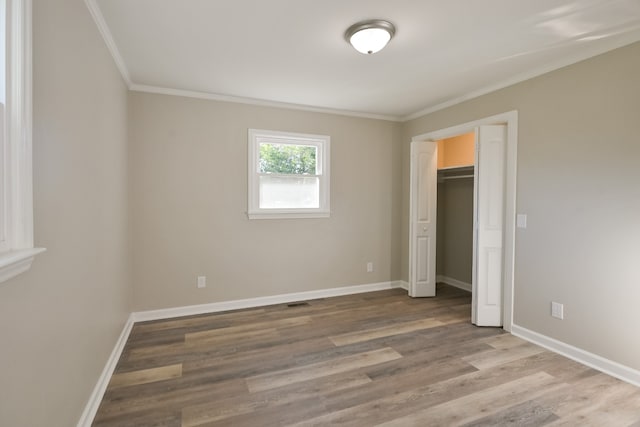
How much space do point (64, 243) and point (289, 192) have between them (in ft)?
9.03

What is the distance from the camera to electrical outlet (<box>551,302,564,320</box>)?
2.79 metres

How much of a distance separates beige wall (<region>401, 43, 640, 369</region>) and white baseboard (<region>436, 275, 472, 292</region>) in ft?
5.28

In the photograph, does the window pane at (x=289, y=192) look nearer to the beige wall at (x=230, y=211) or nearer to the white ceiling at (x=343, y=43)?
the beige wall at (x=230, y=211)

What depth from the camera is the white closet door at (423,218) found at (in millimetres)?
4324

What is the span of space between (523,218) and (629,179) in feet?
2.74

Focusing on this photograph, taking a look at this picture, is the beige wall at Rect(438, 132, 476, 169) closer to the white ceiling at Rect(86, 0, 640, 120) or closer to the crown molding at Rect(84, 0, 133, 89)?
the white ceiling at Rect(86, 0, 640, 120)

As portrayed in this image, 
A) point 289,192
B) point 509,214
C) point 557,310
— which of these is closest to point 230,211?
point 289,192

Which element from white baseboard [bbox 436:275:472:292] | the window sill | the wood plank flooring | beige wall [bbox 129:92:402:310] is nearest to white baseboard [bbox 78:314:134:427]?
the wood plank flooring

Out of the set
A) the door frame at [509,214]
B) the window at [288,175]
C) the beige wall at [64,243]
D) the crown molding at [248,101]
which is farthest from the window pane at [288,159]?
the door frame at [509,214]

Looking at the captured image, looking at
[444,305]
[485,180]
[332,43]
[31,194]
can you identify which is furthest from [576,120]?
[31,194]

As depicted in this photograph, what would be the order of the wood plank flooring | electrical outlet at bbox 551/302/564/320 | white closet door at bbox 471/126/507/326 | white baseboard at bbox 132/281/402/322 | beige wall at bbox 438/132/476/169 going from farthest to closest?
beige wall at bbox 438/132/476/169
white baseboard at bbox 132/281/402/322
white closet door at bbox 471/126/507/326
electrical outlet at bbox 551/302/564/320
the wood plank flooring

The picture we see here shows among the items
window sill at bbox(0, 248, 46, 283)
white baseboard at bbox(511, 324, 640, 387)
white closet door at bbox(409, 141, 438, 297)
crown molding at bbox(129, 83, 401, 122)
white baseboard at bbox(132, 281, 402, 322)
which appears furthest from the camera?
white closet door at bbox(409, 141, 438, 297)

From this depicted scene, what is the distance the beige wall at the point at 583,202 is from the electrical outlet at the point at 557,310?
1.7 inches

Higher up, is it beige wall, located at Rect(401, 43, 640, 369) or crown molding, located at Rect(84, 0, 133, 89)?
crown molding, located at Rect(84, 0, 133, 89)
